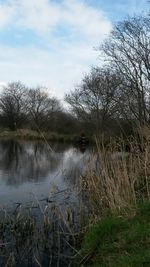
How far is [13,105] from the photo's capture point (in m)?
68.3

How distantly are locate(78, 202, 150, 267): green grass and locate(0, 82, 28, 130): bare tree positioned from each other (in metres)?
55.5

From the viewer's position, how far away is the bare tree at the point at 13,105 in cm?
6383

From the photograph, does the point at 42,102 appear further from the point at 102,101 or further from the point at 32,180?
the point at 32,180

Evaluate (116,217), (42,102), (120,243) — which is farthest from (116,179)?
(42,102)

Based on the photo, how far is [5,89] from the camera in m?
72.6

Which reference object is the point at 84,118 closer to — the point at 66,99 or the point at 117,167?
the point at 66,99

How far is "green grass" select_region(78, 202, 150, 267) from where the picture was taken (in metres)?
4.65

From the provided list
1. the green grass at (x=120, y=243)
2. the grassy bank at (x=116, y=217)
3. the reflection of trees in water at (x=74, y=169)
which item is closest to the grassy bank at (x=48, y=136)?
the reflection of trees in water at (x=74, y=169)

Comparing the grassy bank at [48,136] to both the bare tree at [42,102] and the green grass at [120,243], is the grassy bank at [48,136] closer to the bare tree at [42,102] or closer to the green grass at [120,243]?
the bare tree at [42,102]

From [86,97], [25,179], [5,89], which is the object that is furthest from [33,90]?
[25,179]

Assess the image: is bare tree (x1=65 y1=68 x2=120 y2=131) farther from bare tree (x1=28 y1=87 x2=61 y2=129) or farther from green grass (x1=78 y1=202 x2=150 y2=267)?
green grass (x1=78 y1=202 x2=150 y2=267)

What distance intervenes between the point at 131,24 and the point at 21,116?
34277mm

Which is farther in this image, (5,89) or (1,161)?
(5,89)

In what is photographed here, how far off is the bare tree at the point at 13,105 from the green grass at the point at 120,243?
55473mm
